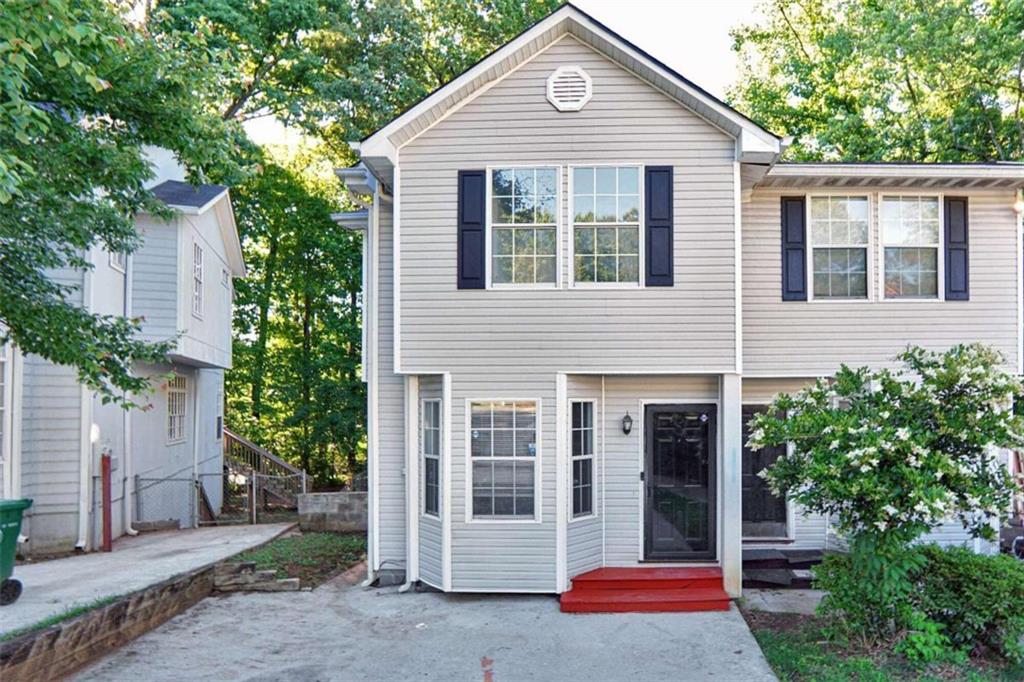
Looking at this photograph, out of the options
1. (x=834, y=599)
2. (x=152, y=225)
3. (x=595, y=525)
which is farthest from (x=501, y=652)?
(x=152, y=225)

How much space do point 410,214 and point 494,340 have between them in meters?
1.85

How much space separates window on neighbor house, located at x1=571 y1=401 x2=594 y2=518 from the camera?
30.7 feet

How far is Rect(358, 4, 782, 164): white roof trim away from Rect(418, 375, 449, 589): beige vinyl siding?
110 inches

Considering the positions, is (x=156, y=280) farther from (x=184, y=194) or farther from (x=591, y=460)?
(x=591, y=460)

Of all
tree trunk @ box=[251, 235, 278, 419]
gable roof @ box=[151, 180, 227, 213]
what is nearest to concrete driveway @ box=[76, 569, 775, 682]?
gable roof @ box=[151, 180, 227, 213]

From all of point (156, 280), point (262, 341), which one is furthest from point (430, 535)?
point (262, 341)

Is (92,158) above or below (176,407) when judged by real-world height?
above

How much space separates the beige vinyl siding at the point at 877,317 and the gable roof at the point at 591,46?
160 centimetres

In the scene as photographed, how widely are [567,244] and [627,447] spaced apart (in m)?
2.73

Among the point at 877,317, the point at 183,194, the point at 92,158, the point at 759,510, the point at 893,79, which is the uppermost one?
the point at 893,79

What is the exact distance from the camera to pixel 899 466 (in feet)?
21.5

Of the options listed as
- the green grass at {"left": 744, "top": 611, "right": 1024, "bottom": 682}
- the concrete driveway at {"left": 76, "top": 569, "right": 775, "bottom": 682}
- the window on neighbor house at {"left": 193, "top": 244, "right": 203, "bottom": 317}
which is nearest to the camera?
the green grass at {"left": 744, "top": 611, "right": 1024, "bottom": 682}

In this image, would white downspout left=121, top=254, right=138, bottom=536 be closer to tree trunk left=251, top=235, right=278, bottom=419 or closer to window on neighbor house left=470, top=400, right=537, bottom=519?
window on neighbor house left=470, top=400, right=537, bottom=519

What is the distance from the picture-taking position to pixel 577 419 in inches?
372
